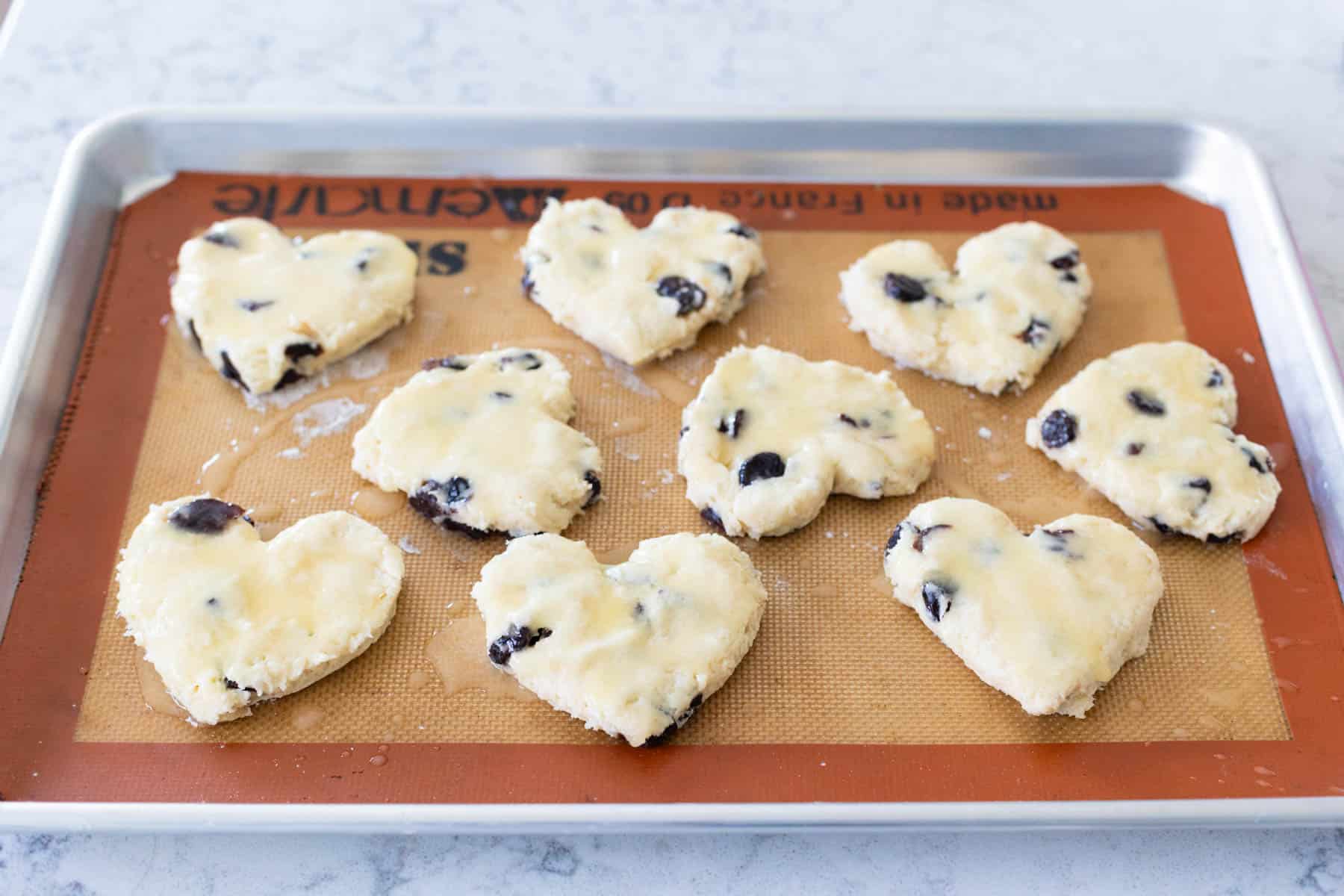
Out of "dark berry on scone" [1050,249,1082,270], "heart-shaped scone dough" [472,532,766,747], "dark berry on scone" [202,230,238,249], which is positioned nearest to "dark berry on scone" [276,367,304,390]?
"dark berry on scone" [202,230,238,249]

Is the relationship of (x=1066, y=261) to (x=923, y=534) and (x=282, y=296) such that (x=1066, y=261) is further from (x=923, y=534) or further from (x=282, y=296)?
(x=282, y=296)

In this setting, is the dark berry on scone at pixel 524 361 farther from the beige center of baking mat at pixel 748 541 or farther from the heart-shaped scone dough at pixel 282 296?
the heart-shaped scone dough at pixel 282 296

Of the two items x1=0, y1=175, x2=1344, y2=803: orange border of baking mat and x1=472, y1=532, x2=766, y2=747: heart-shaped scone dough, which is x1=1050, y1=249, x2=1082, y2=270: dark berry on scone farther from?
x1=472, y1=532, x2=766, y2=747: heart-shaped scone dough

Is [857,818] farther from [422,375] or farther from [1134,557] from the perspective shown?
[422,375]

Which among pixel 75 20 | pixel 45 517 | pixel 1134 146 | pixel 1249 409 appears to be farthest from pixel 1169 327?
pixel 75 20

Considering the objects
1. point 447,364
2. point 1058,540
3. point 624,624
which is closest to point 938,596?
point 1058,540

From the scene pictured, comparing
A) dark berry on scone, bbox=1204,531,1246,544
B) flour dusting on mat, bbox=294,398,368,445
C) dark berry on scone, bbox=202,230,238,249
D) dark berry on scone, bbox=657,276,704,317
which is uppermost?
dark berry on scone, bbox=202,230,238,249
